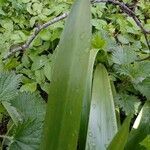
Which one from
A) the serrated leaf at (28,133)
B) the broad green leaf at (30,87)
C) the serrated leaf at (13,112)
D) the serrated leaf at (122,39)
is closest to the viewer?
the serrated leaf at (28,133)

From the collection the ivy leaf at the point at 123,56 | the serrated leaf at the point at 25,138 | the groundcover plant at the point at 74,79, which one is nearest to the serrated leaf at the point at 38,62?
the groundcover plant at the point at 74,79

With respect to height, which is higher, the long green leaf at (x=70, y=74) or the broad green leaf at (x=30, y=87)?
the long green leaf at (x=70, y=74)

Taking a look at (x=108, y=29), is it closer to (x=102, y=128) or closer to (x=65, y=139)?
(x=102, y=128)

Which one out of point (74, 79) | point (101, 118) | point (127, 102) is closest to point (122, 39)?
point (127, 102)

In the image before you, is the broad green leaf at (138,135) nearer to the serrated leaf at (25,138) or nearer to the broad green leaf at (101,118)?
the broad green leaf at (101,118)

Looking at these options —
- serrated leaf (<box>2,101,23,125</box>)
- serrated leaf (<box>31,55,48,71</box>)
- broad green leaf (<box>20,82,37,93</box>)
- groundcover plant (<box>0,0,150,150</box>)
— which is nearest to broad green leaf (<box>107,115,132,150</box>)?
groundcover plant (<box>0,0,150,150</box>)

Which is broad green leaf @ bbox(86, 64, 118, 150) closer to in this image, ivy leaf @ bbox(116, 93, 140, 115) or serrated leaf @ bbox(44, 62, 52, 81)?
ivy leaf @ bbox(116, 93, 140, 115)
